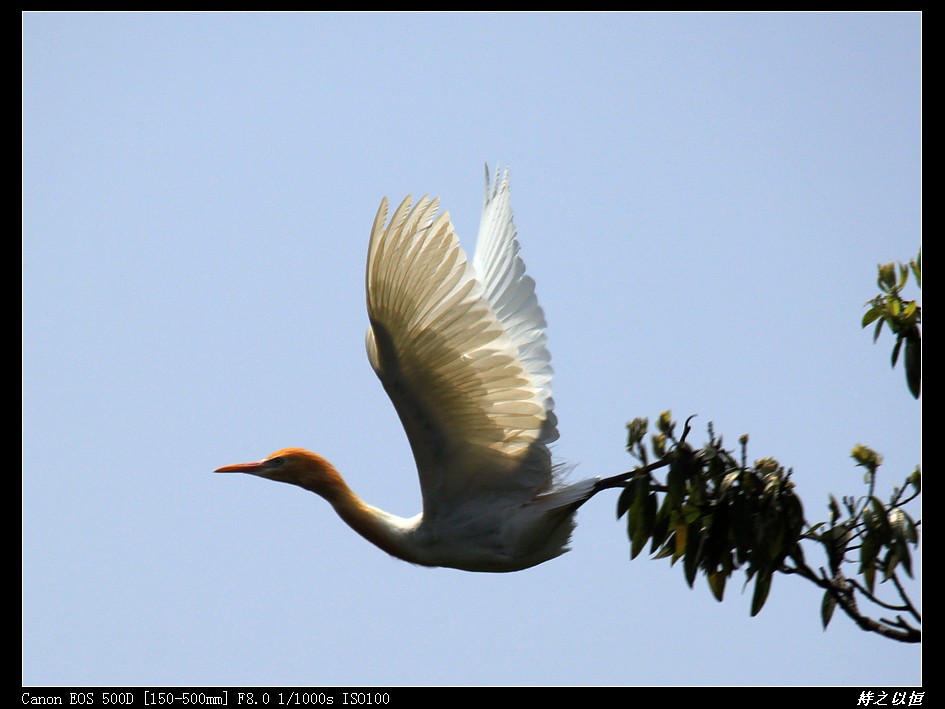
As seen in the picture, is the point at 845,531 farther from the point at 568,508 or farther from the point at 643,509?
the point at 568,508

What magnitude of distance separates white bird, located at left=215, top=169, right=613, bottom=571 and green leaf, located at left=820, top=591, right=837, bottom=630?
130 centimetres

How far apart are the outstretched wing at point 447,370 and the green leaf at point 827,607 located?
176cm

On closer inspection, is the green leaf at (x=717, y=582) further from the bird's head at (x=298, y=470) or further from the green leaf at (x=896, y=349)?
the bird's head at (x=298, y=470)

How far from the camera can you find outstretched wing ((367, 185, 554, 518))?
5.28 metres

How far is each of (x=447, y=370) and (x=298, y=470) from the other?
150 centimetres

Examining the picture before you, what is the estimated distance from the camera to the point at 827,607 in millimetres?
4641

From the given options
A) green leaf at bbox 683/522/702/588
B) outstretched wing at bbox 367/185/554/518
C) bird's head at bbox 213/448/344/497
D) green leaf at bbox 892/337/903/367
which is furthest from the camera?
bird's head at bbox 213/448/344/497

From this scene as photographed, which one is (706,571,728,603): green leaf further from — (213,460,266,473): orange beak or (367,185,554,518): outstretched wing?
(213,460,266,473): orange beak

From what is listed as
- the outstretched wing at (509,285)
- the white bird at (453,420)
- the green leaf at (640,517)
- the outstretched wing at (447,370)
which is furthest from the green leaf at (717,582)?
the outstretched wing at (509,285)

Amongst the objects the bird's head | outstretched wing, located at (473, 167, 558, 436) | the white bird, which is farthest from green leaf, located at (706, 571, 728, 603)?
the bird's head

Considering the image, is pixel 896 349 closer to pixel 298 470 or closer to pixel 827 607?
pixel 827 607

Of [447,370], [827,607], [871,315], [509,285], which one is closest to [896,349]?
[871,315]

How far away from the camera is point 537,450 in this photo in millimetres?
5816
